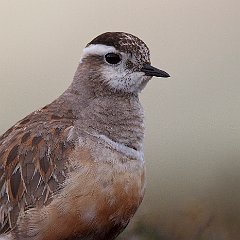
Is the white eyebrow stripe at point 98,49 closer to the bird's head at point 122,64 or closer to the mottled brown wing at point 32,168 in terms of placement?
the bird's head at point 122,64

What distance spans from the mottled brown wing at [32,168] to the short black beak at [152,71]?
25 centimetres

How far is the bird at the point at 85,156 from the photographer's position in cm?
177

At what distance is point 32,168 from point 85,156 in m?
0.14

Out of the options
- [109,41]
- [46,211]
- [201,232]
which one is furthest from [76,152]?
[201,232]

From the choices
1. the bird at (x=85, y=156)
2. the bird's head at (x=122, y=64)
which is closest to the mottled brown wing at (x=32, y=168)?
the bird at (x=85, y=156)

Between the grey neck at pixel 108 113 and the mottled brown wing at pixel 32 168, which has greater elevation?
the grey neck at pixel 108 113

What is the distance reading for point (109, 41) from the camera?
1902mm

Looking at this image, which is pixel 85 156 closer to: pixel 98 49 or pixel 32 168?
pixel 32 168

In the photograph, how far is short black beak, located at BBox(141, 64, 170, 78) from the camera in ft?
6.16

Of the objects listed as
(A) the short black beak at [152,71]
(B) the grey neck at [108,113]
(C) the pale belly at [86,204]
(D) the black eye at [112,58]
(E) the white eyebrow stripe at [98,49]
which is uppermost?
(E) the white eyebrow stripe at [98,49]

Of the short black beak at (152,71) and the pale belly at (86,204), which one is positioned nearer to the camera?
the pale belly at (86,204)

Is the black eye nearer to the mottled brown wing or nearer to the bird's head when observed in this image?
the bird's head

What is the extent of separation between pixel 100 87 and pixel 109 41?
0.41ft

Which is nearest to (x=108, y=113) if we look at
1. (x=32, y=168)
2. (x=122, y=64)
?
(x=122, y=64)
